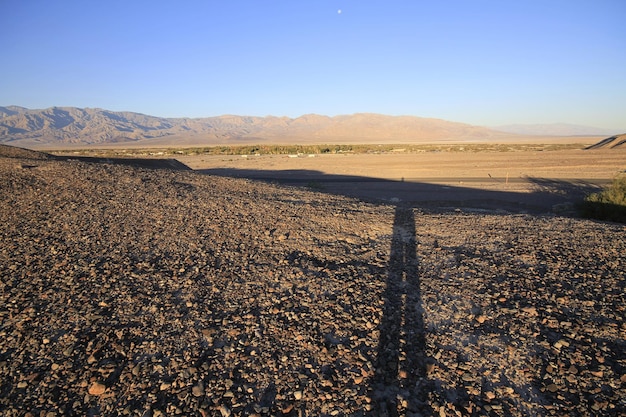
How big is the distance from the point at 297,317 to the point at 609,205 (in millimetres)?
12744

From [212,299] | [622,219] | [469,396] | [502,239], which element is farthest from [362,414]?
[622,219]

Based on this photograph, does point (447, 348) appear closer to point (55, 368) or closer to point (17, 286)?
point (55, 368)

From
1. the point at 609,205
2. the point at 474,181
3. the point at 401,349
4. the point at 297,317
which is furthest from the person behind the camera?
the point at 474,181

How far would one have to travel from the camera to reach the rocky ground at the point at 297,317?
11.0ft

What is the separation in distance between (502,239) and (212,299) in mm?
5965

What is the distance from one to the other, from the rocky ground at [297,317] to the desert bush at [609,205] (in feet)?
16.4

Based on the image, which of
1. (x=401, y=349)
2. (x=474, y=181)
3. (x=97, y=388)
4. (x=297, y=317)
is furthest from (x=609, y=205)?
(x=97, y=388)

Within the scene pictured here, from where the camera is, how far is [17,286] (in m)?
4.83

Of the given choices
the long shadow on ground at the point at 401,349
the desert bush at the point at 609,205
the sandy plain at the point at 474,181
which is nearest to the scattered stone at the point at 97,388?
the long shadow on ground at the point at 401,349

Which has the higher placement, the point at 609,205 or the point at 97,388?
the point at 609,205

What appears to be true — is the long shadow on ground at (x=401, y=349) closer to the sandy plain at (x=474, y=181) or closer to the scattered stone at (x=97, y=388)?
the scattered stone at (x=97, y=388)

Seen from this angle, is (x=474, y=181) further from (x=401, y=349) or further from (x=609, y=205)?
(x=401, y=349)

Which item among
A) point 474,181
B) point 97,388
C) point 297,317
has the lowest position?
point 97,388

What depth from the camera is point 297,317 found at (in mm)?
4559
